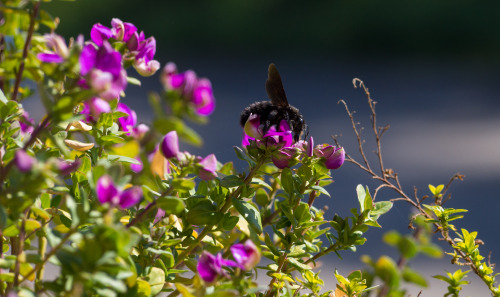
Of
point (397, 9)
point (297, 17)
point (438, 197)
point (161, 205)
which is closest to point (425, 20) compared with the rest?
point (397, 9)

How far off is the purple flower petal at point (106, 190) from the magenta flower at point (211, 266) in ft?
0.21

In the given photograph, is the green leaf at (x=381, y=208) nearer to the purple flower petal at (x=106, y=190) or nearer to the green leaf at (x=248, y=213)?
the green leaf at (x=248, y=213)

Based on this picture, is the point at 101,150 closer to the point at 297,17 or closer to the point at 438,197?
the point at 438,197

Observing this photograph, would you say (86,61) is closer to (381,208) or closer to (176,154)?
(176,154)

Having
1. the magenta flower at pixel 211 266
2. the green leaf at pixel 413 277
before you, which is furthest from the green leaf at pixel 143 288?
the green leaf at pixel 413 277

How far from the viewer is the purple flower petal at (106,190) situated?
0.26m

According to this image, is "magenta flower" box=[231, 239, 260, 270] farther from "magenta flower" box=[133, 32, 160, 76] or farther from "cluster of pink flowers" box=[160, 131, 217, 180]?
"magenta flower" box=[133, 32, 160, 76]

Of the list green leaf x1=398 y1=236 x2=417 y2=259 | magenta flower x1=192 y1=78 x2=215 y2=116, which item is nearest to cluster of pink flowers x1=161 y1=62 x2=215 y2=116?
magenta flower x1=192 y1=78 x2=215 y2=116

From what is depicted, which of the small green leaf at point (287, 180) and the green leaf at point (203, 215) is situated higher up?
the small green leaf at point (287, 180)

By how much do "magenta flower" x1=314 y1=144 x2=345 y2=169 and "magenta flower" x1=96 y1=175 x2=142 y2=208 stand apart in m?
0.21

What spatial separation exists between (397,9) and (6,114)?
4.06 m

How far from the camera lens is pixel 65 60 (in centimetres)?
28

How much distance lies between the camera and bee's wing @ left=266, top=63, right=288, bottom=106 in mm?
491

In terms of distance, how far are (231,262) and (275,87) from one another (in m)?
0.23
